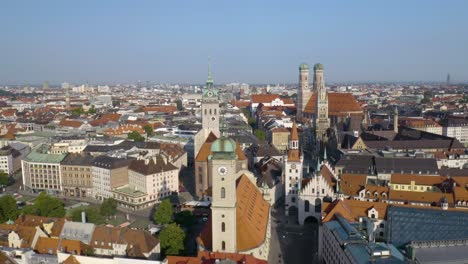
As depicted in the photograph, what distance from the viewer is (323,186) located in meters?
68.6

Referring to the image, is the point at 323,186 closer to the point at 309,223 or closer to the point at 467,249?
the point at 309,223

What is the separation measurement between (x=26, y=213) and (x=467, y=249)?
62410mm

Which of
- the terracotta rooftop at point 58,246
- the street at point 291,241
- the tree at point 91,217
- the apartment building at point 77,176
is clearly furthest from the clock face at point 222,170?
the apartment building at point 77,176

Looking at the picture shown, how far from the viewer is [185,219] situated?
227 ft

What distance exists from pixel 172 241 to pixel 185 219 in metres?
11.6

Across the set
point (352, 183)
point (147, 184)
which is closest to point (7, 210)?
point (147, 184)

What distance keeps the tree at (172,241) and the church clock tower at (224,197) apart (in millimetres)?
10596

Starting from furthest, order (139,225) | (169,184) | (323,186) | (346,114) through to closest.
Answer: (346,114) < (169,184) < (139,225) < (323,186)

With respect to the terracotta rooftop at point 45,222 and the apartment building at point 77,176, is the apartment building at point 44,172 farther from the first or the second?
the terracotta rooftop at point 45,222

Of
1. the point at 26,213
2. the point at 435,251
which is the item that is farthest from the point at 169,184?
the point at 435,251

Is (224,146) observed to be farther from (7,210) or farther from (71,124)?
(71,124)

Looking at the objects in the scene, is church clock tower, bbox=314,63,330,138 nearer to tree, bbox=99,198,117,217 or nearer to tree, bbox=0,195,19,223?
tree, bbox=99,198,117,217

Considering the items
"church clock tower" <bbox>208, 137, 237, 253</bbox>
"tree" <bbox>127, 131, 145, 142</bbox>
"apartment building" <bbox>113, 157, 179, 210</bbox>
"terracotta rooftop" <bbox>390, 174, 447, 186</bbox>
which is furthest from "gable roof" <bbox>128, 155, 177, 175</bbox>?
"tree" <bbox>127, 131, 145, 142</bbox>

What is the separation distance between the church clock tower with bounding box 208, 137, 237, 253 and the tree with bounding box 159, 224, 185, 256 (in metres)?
10.6
